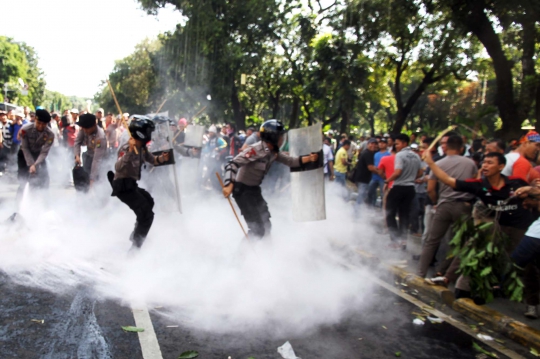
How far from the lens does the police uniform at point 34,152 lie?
7363mm

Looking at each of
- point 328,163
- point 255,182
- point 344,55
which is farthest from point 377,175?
point 344,55

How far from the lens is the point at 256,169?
231 inches

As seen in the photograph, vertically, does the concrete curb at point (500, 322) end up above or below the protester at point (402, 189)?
below

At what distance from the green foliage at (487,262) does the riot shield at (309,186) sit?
63.1 inches

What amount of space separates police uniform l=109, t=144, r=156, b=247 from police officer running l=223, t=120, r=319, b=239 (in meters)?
0.98

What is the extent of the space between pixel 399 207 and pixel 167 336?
16.3 feet

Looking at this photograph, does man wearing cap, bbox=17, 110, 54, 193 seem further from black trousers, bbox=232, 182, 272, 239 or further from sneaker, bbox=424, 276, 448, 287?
sneaker, bbox=424, 276, 448, 287

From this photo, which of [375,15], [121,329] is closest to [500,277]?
[121,329]

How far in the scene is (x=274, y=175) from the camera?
13.2 metres

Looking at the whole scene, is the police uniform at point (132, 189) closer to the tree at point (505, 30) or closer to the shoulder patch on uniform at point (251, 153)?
the shoulder patch on uniform at point (251, 153)

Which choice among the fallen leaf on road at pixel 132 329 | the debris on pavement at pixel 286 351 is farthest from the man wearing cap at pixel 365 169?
the fallen leaf on road at pixel 132 329

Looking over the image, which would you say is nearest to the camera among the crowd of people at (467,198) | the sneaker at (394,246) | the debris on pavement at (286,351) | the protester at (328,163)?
the debris on pavement at (286,351)

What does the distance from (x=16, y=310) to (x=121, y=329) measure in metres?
1.00

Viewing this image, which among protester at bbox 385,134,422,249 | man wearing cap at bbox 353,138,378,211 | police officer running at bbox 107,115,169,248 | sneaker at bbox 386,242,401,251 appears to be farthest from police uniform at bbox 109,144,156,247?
man wearing cap at bbox 353,138,378,211
